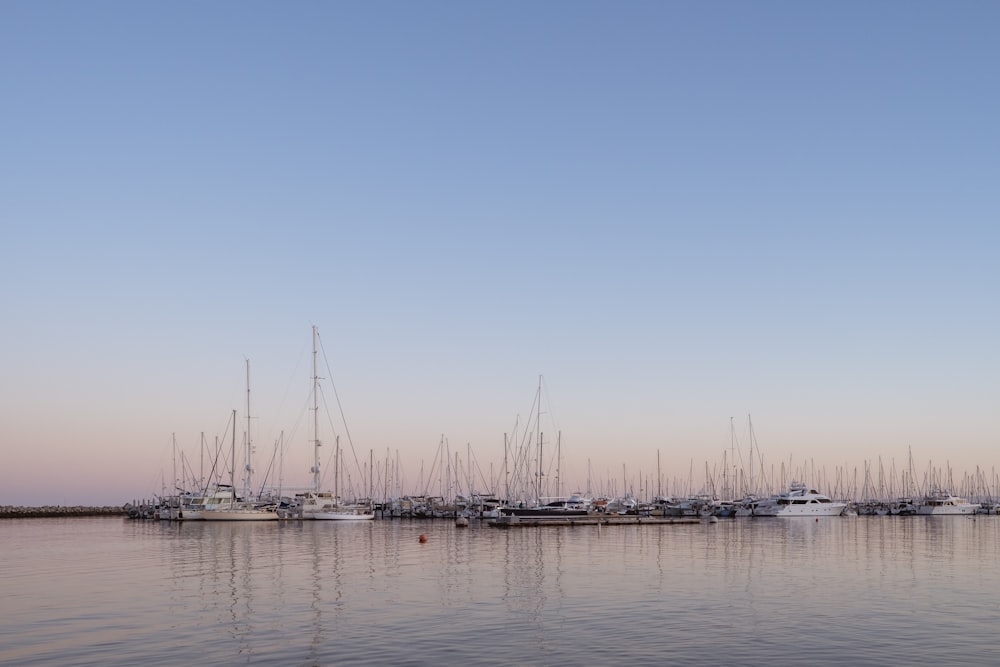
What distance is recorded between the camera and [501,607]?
122 feet

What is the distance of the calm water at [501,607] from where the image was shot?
2767 centimetres

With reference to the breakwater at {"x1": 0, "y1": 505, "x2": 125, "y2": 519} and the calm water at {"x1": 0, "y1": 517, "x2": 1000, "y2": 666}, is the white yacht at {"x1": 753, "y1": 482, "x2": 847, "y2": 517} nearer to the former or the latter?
the calm water at {"x1": 0, "y1": 517, "x2": 1000, "y2": 666}

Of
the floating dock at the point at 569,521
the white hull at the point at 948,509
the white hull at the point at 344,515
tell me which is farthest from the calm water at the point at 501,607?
the white hull at the point at 948,509

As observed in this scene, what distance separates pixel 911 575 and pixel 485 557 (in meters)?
29.0

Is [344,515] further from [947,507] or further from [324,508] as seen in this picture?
[947,507]

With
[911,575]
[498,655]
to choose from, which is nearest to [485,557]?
[911,575]

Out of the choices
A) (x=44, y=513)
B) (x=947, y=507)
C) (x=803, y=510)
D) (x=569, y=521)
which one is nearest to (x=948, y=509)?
(x=947, y=507)

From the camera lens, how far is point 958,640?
29.8 meters

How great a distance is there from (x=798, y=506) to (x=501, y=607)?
13726cm

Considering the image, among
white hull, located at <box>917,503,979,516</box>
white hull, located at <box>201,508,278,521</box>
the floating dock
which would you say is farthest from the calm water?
white hull, located at <box>917,503,979,516</box>

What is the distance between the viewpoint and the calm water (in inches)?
1089

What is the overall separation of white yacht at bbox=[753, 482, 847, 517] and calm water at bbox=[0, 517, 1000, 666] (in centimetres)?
9368

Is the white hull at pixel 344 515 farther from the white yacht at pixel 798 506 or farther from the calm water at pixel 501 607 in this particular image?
the white yacht at pixel 798 506

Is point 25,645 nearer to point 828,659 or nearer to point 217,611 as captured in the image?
point 217,611
